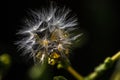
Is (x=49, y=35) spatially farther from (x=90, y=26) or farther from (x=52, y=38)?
(x=90, y=26)

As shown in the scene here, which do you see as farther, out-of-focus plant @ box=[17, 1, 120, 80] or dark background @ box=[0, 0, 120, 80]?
dark background @ box=[0, 0, 120, 80]

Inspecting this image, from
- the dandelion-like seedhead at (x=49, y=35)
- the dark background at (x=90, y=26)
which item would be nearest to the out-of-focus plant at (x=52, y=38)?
the dandelion-like seedhead at (x=49, y=35)

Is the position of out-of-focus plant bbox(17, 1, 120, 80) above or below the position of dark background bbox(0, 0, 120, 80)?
below

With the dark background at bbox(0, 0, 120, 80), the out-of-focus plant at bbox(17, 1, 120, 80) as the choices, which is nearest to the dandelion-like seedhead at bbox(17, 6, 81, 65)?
the out-of-focus plant at bbox(17, 1, 120, 80)

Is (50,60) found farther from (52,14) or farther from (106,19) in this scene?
(106,19)

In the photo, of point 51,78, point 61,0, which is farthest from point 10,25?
point 51,78

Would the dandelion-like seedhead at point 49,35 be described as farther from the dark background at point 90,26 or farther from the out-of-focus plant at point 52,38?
the dark background at point 90,26

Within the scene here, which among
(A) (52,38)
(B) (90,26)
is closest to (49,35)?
(A) (52,38)

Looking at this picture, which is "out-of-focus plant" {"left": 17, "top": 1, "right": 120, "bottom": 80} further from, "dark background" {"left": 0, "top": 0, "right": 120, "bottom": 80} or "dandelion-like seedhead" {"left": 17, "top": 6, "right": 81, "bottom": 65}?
"dark background" {"left": 0, "top": 0, "right": 120, "bottom": 80}

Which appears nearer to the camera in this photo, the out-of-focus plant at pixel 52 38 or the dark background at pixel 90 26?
the out-of-focus plant at pixel 52 38
